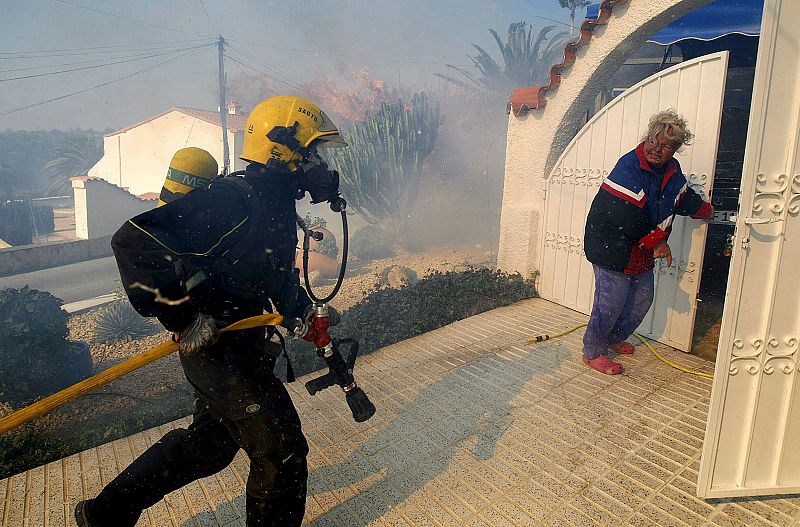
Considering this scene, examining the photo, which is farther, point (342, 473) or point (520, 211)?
point (520, 211)

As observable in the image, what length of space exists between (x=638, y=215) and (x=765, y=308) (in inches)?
54.5

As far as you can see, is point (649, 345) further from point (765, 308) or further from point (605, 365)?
point (765, 308)

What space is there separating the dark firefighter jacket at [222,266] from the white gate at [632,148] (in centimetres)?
342

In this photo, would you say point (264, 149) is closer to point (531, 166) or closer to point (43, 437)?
point (43, 437)

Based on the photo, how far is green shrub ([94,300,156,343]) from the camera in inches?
418

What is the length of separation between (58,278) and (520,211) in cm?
1774

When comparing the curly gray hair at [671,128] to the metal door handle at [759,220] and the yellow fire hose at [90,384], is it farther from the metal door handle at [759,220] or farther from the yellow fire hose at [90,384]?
the yellow fire hose at [90,384]

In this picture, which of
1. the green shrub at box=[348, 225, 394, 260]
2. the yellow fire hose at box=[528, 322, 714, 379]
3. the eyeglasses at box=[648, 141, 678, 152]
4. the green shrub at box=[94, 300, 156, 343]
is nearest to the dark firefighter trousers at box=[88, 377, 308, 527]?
the eyeglasses at box=[648, 141, 678, 152]

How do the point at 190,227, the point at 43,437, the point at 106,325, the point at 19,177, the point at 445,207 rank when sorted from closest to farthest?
1. the point at 190,227
2. the point at 43,437
3. the point at 106,325
4. the point at 445,207
5. the point at 19,177

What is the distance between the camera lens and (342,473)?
2.88 metres

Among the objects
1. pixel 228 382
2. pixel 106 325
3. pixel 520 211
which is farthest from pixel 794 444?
pixel 106 325

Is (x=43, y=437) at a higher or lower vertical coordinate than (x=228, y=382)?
lower

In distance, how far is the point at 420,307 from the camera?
223 inches

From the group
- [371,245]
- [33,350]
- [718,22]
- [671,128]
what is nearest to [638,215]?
[671,128]
